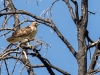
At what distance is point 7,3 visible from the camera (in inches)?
422

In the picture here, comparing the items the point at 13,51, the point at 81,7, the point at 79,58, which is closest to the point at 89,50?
the point at 79,58

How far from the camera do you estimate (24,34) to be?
1027 centimetres

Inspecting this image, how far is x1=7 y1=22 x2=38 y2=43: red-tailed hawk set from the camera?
981 centimetres

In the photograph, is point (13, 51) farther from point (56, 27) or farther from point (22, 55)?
point (56, 27)

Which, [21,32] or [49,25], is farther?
[21,32]

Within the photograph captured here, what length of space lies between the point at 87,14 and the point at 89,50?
733mm

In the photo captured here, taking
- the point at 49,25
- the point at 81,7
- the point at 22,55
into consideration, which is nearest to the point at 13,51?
the point at 22,55

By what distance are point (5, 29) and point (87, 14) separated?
67.4 inches

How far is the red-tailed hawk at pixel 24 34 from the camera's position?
386 inches

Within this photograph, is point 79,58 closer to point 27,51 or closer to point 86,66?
point 86,66

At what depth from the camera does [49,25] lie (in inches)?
350

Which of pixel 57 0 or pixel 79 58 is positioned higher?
pixel 57 0

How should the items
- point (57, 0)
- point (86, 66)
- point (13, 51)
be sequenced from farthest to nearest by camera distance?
point (57, 0) < point (86, 66) < point (13, 51)

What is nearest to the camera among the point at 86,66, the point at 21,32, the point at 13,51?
the point at 13,51
